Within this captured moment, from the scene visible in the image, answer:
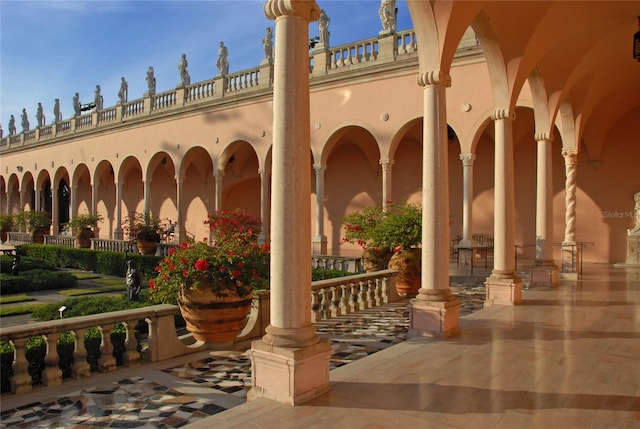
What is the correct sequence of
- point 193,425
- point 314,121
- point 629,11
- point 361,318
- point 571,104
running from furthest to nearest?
point 314,121, point 571,104, point 629,11, point 361,318, point 193,425

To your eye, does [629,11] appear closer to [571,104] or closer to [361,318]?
[571,104]

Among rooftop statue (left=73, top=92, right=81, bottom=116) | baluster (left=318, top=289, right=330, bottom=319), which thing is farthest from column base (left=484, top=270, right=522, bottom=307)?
rooftop statue (left=73, top=92, right=81, bottom=116)

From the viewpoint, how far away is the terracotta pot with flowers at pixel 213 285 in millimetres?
6363

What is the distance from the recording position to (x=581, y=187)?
16453 millimetres

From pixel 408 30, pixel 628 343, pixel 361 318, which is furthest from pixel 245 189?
pixel 628 343

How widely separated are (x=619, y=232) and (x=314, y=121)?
35.1 feet

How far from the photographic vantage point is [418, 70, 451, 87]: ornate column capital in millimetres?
6691

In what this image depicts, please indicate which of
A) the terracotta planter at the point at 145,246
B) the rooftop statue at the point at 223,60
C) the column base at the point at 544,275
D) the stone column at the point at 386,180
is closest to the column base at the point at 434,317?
the column base at the point at 544,275

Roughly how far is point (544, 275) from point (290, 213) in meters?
9.18

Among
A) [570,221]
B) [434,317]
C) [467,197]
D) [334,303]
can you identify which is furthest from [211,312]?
[570,221]

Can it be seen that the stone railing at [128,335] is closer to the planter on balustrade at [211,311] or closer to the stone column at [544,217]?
the planter on balustrade at [211,311]

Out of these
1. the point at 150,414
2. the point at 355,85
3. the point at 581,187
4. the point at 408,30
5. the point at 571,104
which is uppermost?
the point at 408,30

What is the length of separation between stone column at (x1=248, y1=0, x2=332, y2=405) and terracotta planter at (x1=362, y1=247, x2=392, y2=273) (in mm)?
7032

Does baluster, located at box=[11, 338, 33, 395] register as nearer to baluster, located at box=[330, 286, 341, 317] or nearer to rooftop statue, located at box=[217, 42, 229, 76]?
baluster, located at box=[330, 286, 341, 317]
